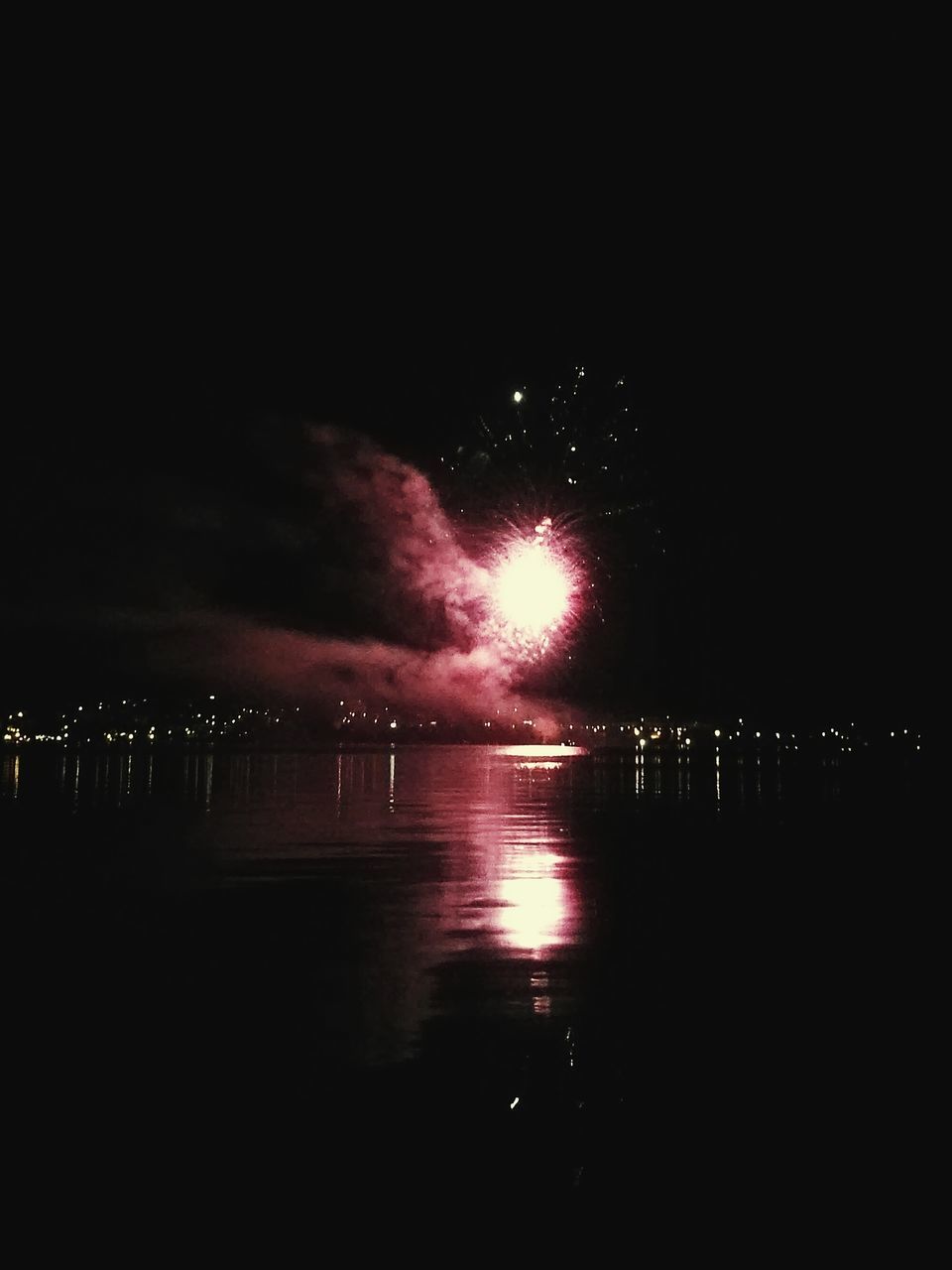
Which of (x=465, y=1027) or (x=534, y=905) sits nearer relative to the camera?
(x=465, y=1027)

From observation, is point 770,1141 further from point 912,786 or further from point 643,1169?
point 912,786

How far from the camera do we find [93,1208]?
562 cm

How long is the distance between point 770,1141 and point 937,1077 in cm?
168

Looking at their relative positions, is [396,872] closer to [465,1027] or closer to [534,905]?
[534,905]

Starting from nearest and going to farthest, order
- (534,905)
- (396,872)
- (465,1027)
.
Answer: (465,1027) → (534,905) → (396,872)

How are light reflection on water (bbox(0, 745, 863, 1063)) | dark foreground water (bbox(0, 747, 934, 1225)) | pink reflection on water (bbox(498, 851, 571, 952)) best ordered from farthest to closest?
1. pink reflection on water (bbox(498, 851, 571, 952))
2. light reflection on water (bbox(0, 745, 863, 1063))
3. dark foreground water (bbox(0, 747, 934, 1225))

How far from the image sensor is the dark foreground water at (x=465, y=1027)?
19.9ft

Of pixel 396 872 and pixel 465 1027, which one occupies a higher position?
pixel 396 872

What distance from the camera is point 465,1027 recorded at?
9.03 metres

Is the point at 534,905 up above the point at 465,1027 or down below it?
above

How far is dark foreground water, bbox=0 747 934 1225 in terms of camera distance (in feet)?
19.9

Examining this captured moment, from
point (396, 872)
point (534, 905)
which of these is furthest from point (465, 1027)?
point (396, 872)

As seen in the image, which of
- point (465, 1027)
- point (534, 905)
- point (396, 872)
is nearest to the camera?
point (465, 1027)

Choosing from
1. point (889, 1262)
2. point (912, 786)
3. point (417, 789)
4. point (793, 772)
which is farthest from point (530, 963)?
point (793, 772)
